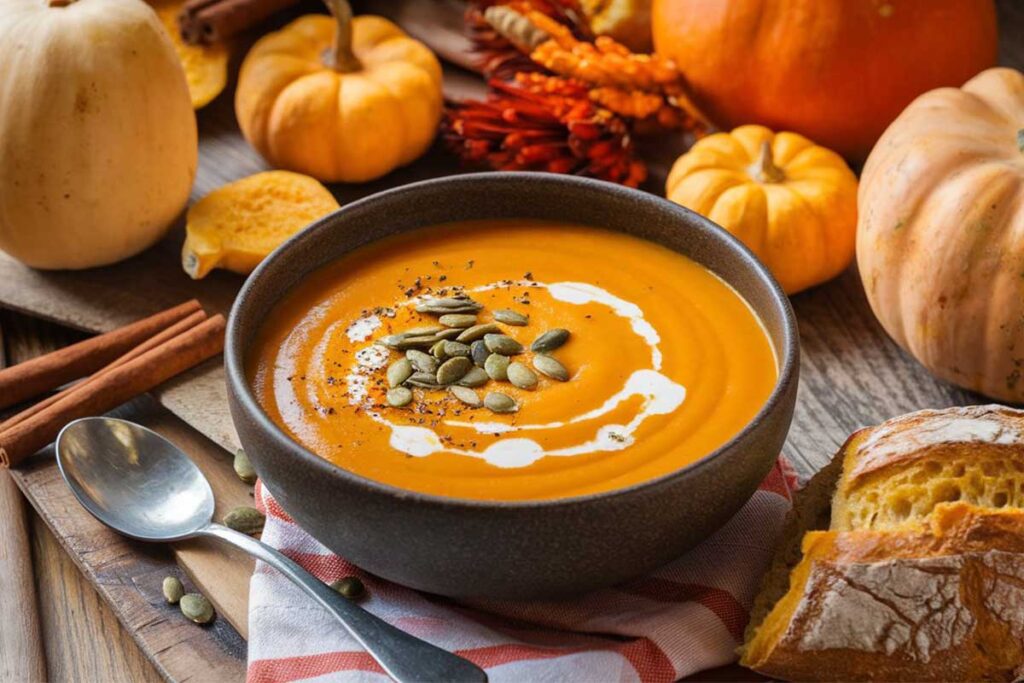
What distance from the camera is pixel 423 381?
1.74 meters

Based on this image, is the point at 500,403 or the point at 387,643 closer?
the point at 387,643

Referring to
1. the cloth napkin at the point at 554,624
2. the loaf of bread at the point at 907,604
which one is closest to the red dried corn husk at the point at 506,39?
the cloth napkin at the point at 554,624

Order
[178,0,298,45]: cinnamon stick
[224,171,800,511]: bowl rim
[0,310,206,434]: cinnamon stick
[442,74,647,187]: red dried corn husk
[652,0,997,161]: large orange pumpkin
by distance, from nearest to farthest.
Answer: [224,171,800,511]: bowl rim, [0,310,206,434]: cinnamon stick, [652,0,997,161]: large orange pumpkin, [442,74,647,187]: red dried corn husk, [178,0,298,45]: cinnamon stick

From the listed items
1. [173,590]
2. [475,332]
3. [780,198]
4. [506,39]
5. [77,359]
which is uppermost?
[475,332]

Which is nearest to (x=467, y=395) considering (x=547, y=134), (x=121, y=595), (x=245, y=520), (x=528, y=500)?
(x=528, y=500)

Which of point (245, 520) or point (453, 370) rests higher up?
point (453, 370)

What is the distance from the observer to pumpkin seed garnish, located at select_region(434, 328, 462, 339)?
183cm

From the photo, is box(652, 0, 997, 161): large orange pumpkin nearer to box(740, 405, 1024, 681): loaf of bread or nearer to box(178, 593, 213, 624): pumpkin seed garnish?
box(740, 405, 1024, 681): loaf of bread

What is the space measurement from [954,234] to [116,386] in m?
1.47

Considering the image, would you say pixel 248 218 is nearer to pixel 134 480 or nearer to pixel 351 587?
pixel 134 480

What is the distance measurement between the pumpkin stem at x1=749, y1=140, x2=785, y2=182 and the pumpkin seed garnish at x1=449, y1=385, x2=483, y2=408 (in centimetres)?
106

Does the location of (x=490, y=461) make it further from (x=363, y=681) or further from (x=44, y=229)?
(x=44, y=229)

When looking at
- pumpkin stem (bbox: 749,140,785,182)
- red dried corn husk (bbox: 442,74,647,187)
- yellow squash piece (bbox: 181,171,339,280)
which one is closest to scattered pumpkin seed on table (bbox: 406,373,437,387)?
yellow squash piece (bbox: 181,171,339,280)

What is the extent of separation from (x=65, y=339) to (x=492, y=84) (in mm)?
1150
